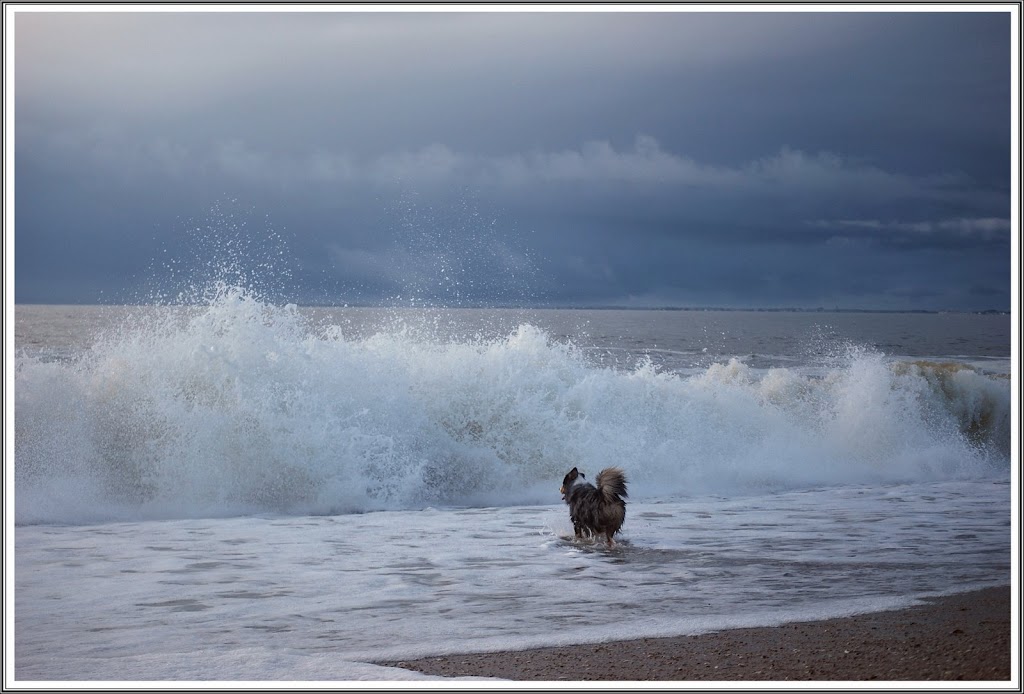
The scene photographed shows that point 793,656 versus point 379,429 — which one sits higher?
point 379,429

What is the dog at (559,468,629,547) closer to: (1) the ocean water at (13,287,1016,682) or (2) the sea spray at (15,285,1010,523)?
(1) the ocean water at (13,287,1016,682)

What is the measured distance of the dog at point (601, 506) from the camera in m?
8.17

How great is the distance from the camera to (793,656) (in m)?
5.05

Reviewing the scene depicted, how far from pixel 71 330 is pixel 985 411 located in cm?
4152

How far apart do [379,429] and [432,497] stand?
167cm

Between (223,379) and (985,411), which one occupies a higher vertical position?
(223,379)

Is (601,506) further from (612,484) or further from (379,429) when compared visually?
(379,429)

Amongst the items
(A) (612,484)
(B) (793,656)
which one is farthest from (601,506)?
(B) (793,656)

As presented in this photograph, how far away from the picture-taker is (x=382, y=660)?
5188mm

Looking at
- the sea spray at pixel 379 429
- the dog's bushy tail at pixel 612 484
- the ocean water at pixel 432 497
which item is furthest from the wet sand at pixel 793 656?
the sea spray at pixel 379 429

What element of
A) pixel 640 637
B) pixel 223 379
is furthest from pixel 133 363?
pixel 640 637

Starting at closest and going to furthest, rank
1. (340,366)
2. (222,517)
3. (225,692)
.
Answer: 1. (225,692)
2. (222,517)
3. (340,366)

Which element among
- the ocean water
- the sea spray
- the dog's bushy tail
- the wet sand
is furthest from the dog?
the sea spray

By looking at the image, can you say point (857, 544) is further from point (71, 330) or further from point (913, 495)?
point (71, 330)
